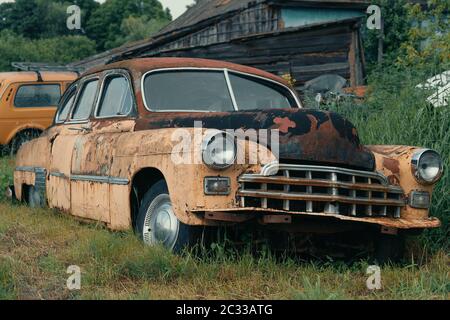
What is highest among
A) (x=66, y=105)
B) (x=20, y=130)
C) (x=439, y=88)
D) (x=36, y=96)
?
(x=36, y=96)

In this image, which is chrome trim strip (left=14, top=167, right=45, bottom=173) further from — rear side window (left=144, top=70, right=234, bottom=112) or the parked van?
the parked van

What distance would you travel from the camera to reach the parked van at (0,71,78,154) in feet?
44.8

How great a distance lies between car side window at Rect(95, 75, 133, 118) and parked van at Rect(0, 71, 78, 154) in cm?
751

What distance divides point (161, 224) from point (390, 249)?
160cm

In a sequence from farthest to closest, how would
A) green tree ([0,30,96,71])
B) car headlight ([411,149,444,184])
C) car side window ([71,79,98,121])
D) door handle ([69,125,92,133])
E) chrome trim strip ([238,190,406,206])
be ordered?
green tree ([0,30,96,71])
car side window ([71,79,98,121])
door handle ([69,125,92,133])
car headlight ([411,149,444,184])
chrome trim strip ([238,190,406,206])

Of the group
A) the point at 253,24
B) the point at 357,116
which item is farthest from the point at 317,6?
the point at 357,116

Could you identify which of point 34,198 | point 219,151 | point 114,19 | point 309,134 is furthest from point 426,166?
point 114,19

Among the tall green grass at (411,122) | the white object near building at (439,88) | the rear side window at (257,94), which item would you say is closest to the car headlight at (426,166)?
the tall green grass at (411,122)

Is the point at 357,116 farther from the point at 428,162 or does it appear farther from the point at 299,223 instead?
the point at 299,223

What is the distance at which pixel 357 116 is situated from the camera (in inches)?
311

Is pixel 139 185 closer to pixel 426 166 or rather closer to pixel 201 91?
pixel 201 91

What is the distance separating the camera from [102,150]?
5.80m

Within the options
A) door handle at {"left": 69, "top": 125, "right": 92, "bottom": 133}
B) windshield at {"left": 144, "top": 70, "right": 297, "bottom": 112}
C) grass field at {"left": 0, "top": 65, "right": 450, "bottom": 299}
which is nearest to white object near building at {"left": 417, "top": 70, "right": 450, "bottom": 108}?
grass field at {"left": 0, "top": 65, "right": 450, "bottom": 299}

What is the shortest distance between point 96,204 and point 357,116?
3.33 m
